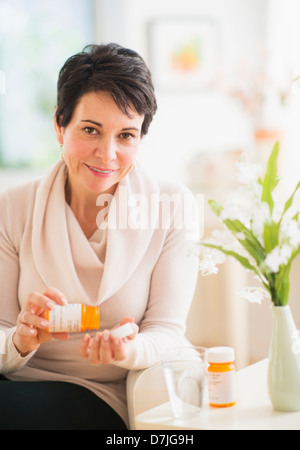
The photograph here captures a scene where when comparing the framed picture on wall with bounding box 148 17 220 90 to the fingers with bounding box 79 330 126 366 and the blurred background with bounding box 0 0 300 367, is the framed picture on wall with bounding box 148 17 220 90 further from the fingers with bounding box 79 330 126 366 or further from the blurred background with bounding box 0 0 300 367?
the fingers with bounding box 79 330 126 366

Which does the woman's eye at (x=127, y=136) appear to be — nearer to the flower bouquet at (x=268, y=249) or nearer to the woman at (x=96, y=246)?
the woman at (x=96, y=246)

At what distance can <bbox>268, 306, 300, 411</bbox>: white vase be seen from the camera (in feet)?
3.50

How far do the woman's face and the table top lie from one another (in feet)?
1.79

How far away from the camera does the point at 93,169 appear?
4.59 feet

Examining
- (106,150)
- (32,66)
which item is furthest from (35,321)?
(32,66)

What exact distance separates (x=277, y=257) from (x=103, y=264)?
1.90 feet

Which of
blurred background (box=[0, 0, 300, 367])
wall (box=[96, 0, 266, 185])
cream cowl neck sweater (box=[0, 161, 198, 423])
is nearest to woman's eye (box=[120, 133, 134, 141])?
cream cowl neck sweater (box=[0, 161, 198, 423])

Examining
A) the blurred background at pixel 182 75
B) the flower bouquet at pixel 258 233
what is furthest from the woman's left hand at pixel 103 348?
the blurred background at pixel 182 75

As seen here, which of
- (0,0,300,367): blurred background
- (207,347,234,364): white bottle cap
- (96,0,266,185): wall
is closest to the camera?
(207,347,234,364): white bottle cap

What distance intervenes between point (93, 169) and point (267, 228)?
0.51m

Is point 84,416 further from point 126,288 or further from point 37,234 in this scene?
point 37,234

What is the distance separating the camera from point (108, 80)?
137 centimetres

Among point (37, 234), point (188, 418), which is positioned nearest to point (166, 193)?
point (37, 234)

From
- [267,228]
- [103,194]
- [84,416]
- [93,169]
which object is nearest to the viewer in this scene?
[267,228]
